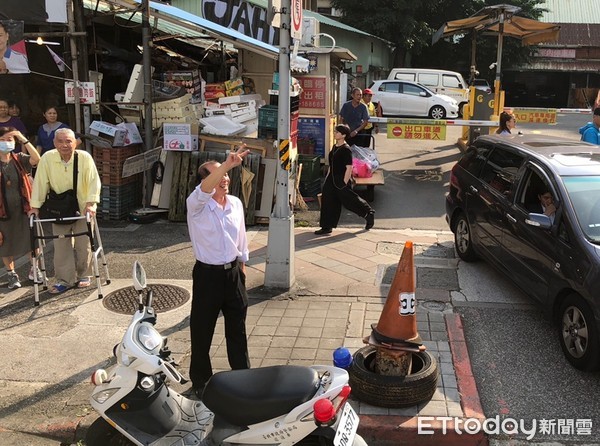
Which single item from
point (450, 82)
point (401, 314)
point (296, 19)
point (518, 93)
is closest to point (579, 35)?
point (518, 93)

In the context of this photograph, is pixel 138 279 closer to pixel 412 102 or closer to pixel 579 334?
pixel 579 334

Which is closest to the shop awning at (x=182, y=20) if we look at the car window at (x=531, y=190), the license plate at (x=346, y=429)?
the car window at (x=531, y=190)

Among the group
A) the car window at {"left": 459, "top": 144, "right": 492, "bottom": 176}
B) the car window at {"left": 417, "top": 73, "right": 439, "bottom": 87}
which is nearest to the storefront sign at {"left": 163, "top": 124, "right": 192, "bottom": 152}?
the car window at {"left": 459, "top": 144, "right": 492, "bottom": 176}

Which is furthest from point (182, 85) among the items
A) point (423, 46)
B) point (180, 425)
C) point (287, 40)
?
point (423, 46)

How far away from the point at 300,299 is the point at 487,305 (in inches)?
78.8

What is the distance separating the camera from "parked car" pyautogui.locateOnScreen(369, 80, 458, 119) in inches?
1027

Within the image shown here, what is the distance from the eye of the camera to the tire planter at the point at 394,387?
4324 mm

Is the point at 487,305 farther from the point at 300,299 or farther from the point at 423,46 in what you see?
the point at 423,46

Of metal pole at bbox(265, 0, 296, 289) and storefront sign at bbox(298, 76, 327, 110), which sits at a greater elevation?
storefront sign at bbox(298, 76, 327, 110)

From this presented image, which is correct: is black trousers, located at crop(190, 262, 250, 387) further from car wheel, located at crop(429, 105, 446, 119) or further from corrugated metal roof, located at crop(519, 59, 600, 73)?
corrugated metal roof, located at crop(519, 59, 600, 73)

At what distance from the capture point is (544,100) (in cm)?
3959

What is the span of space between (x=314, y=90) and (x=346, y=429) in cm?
1073

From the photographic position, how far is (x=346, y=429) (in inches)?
124

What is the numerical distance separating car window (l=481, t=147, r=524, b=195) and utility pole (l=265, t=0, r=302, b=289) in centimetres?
243
